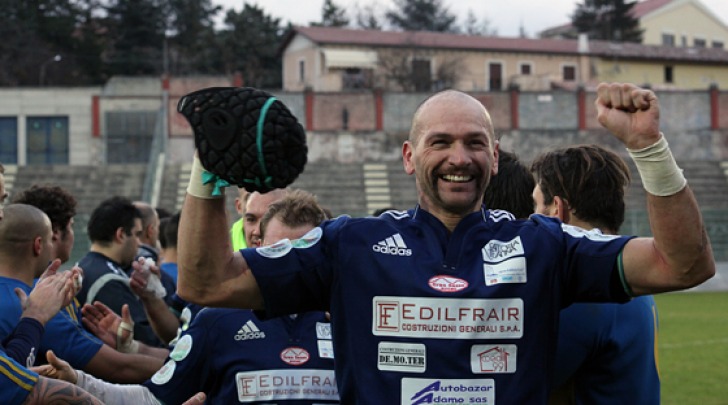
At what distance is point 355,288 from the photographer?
347 centimetres

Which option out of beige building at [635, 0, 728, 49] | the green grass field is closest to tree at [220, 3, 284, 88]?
beige building at [635, 0, 728, 49]

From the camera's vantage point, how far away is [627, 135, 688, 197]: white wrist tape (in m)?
3.21

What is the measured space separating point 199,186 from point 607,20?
87.3 metres

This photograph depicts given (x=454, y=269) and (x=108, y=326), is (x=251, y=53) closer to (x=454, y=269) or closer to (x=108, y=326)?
(x=108, y=326)

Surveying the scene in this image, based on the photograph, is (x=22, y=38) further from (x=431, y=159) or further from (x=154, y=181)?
(x=431, y=159)

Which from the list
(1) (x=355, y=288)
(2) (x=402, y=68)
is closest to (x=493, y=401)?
(1) (x=355, y=288)

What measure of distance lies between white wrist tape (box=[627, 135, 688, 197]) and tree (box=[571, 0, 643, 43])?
3233 inches

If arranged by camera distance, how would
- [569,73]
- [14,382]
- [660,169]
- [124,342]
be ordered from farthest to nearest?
[569,73] < [124,342] < [14,382] < [660,169]

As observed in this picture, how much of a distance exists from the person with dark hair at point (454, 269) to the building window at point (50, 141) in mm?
49804

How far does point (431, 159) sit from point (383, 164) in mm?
43201

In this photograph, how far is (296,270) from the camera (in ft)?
11.3

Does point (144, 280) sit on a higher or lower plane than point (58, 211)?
lower

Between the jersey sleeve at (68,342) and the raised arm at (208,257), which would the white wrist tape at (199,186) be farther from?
the jersey sleeve at (68,342)

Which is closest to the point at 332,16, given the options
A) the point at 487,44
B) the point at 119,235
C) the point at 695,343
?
the point at 487,44
